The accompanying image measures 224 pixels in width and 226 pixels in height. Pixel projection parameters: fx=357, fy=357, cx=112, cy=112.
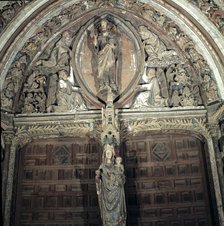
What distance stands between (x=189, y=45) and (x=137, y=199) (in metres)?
3.75

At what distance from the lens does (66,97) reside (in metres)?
8.09

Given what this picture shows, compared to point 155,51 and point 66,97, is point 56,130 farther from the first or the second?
point 155,51

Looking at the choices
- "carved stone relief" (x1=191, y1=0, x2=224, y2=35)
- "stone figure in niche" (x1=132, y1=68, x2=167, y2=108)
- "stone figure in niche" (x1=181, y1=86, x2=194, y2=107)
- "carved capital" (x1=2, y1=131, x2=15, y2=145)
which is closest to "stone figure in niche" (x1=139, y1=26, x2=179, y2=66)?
"stone figure in niche" (x1=132, y1=68, x2=167, y2=108)

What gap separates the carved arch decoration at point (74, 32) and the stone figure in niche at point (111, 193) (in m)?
1.99

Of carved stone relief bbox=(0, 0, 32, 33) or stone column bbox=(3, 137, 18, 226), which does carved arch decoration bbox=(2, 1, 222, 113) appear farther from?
stone column bbox=(3, 137, 18, 226)

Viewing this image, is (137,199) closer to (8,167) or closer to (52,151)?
(52,151)

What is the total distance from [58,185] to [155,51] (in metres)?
3.90

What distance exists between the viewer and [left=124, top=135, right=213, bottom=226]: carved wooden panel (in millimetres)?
7027

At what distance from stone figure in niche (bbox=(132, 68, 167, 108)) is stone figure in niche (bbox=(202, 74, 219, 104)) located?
93 cm

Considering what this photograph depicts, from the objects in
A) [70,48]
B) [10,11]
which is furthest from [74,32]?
[10,11]

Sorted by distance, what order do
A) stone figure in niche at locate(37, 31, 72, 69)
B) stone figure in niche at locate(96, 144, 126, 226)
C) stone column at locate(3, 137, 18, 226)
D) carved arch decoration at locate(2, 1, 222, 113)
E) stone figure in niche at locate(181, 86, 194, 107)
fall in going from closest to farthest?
stone figure in niche at locate(96, 144, 126, 226) < stone column at locate(3, 137, 18, 226) < carved arch decoration at locate(2, 1, 222, 113) < stone figure in niche at locate(181, 86, 194, 107) < stone figure in niche at locate(37, 31, 72, 69)

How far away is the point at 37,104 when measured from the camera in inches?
315

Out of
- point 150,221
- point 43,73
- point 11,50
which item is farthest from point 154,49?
point 150,221

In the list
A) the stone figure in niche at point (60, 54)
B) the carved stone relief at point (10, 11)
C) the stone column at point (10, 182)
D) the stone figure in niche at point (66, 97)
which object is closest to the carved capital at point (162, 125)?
the stone figure in niche at point (66, 97)
